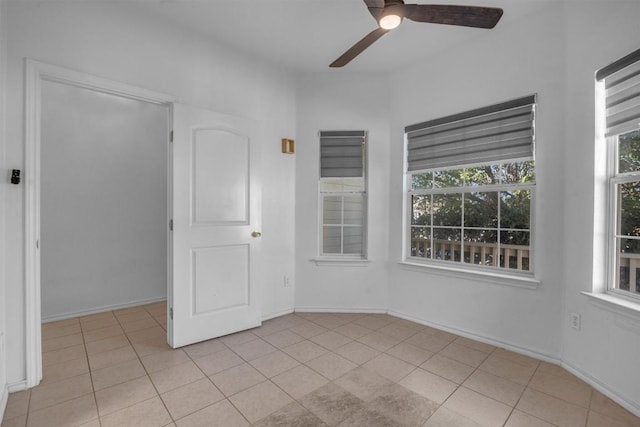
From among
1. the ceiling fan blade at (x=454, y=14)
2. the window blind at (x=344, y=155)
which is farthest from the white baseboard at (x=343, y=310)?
the ceiling fan blade at (x=454, y=14)

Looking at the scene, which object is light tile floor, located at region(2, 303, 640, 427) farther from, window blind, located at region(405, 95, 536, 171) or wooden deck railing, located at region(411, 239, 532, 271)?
window blind, located at region(405, 95, 536, 171)

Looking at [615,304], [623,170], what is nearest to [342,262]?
[615,304]

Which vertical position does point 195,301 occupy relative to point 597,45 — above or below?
below

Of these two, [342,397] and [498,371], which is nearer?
[342,397]

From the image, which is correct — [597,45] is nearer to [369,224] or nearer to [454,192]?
[454,192]

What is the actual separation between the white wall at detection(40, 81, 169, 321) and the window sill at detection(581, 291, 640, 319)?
4236 millimetres

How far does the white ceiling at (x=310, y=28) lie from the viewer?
8.07 ft

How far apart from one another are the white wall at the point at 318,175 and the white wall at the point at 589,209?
166 cm

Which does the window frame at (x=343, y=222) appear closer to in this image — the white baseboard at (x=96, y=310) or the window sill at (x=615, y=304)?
the window sill at (x=615, y=304)

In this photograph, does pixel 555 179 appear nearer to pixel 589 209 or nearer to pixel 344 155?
pixel 589 209

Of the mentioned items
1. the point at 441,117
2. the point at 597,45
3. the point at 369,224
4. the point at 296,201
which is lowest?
the point at 369,224

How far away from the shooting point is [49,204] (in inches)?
134

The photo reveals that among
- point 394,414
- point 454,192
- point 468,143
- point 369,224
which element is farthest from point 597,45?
point 394,414

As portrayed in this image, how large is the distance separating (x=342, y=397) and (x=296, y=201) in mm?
2166
